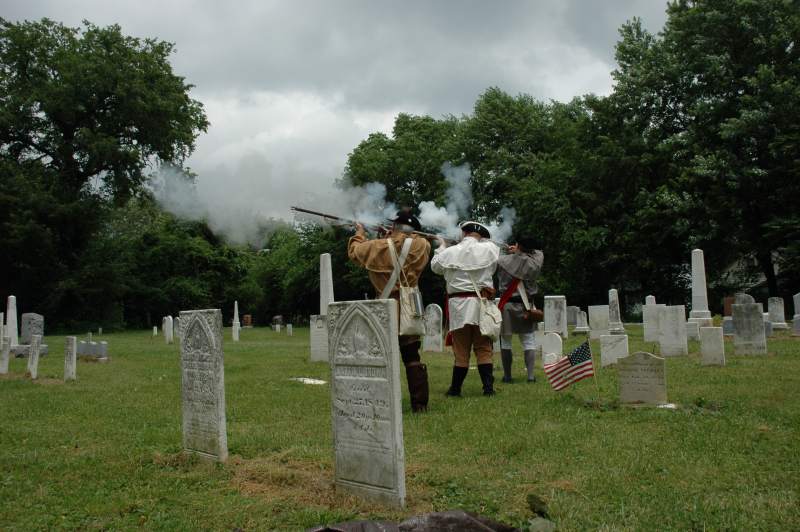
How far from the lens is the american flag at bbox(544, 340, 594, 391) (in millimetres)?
8648

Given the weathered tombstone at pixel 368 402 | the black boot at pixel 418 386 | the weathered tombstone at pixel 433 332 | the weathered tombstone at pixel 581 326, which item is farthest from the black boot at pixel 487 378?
the weathered tombstone at pixel 581 326

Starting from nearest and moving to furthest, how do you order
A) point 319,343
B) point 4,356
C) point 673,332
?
point 673,332 < point 4,356 < point 319,343

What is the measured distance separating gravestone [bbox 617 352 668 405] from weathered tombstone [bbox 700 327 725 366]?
4.29 metres

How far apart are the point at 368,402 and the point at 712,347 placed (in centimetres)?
878

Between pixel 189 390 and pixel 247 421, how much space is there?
1686 mm

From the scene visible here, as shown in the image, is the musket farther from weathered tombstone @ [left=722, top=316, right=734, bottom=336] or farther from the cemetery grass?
weathered tombstone @ [left=722, top=316, right=734, bottom=336]

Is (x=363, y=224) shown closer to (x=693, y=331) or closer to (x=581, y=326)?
(x=693, y=331)

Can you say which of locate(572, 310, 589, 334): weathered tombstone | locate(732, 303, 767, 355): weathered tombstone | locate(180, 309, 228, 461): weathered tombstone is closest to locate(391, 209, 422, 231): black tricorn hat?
locate(180, 309, 228, 461): weathered tombstone

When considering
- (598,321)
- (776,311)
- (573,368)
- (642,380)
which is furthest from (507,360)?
(776,311)

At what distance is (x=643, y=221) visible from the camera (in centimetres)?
3148

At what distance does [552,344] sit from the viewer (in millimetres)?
11719

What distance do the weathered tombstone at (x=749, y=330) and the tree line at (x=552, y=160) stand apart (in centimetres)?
1468

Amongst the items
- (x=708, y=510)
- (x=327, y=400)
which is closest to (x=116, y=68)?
(x=327, y=400)

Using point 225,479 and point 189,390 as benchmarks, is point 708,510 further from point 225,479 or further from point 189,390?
point 189,390
